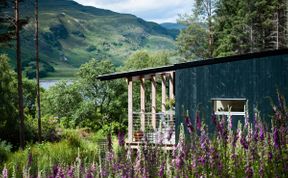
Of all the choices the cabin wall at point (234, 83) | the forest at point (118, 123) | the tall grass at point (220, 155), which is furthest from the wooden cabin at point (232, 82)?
the tall grass at point (220, 155)

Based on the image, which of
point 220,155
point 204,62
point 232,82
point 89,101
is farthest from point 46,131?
point 220,155

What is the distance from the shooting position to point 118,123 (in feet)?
111

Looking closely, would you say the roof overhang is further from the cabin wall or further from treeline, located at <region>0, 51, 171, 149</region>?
treeline, located at <region>0, 51, 171, 149</region>

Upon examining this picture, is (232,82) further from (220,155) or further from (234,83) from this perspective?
(220,155)

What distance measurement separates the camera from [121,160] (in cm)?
456

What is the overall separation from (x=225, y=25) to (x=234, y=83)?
34954mm

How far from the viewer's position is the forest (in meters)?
3.99

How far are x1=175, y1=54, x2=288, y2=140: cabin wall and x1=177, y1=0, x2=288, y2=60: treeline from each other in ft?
99.0

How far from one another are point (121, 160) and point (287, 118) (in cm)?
159

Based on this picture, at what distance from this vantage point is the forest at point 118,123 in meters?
3.99

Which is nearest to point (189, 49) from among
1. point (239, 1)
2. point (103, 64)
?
point (239, 1)

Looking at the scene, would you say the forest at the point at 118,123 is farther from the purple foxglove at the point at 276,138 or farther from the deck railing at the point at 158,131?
the deck railing at the point at 158,131

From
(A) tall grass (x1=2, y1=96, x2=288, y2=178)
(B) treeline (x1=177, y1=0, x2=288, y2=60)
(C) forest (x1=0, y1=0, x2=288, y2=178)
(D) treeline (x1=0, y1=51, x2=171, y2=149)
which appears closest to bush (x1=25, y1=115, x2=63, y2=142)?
(C) forest (x1=0, y1=0, x2=288, y2=178)

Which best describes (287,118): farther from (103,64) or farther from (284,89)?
(103,64)
